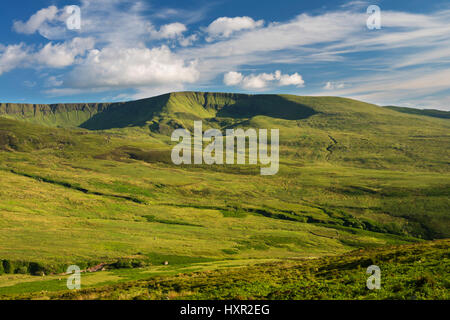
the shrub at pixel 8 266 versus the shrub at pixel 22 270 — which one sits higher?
the shrub at pixel 8 266

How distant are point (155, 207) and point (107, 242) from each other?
63.0 m

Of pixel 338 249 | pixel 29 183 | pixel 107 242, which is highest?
pixel 29 183

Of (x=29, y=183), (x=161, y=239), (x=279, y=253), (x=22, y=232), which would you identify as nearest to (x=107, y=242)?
(x=161, y=239)

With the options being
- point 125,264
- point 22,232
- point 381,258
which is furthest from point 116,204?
point 381,258

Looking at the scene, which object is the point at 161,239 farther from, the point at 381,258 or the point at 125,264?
the point at 381,258

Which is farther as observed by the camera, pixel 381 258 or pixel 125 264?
pixel 125 264

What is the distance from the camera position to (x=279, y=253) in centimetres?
10012

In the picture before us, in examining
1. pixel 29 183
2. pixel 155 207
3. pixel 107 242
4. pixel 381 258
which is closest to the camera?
pixel 381 258

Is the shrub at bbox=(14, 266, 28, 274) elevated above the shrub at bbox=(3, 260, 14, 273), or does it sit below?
below

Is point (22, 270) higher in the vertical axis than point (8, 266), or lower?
lower

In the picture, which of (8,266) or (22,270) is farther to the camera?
(8,266)
